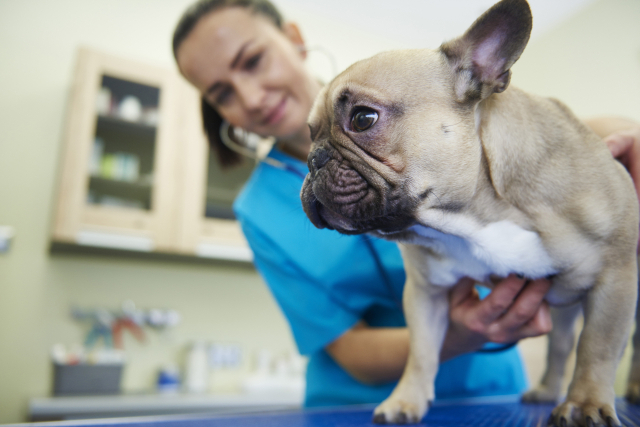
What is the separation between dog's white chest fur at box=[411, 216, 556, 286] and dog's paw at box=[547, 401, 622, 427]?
0.61 ft

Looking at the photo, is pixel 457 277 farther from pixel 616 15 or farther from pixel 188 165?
pixel 616 15

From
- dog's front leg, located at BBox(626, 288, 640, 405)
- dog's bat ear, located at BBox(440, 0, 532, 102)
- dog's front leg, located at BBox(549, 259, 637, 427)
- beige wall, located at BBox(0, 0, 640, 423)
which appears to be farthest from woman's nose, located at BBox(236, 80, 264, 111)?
beige wall, located at BBox(0, 0, 640, 423)

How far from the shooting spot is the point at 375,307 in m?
1.20

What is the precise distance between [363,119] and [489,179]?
201mm

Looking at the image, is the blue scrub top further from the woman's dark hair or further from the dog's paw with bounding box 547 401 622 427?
the dog's paw with bounding box 547 401 622 427

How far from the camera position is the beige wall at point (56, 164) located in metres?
2.24

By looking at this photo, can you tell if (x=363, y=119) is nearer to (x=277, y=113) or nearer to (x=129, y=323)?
(x=277, y=113)

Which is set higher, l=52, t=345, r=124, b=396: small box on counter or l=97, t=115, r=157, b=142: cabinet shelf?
l=97, t=115, r=157, b=142: cabinet shelf

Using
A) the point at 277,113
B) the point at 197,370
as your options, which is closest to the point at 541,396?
the point at 277,113


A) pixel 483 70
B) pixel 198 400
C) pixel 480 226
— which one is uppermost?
pixel 483 70

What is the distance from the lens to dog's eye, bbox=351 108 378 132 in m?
0.63

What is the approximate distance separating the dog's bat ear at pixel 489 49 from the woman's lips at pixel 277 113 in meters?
0.60

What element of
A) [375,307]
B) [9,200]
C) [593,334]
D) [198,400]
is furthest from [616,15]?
[9,200]

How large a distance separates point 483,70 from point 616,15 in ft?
7.85
